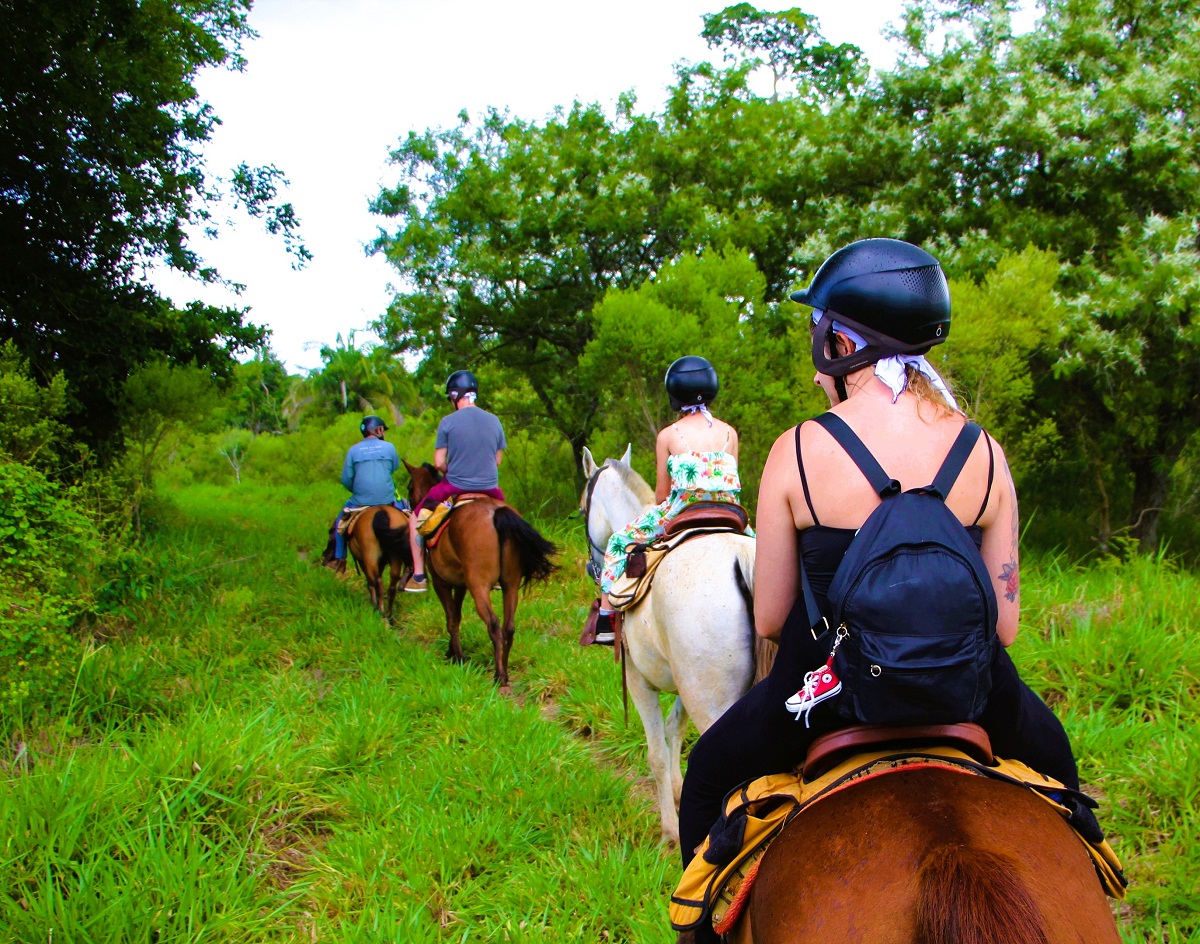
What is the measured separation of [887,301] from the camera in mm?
1759

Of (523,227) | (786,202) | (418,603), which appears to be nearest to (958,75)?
(786,202)

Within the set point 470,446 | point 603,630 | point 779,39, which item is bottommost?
point 603,630

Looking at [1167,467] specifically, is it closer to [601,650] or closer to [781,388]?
[781,388]

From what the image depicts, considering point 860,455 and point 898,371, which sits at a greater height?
point 898,371

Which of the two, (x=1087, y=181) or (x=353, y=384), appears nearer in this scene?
(x=1087, y=181)

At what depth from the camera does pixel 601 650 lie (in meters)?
6.61

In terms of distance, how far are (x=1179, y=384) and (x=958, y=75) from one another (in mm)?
4534

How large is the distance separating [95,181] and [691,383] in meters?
7.35

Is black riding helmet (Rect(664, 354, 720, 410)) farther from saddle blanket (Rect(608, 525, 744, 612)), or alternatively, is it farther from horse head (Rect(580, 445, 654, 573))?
horse head (Rect(580, 445, 654, 573))

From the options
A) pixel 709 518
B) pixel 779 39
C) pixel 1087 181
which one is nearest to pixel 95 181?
pixel 709 518

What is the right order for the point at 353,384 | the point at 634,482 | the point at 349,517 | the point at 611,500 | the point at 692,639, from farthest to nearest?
the point at 353,384 → the point at 349,517 → the point at 611,500 → the point at 634,482 → the point at 692,639

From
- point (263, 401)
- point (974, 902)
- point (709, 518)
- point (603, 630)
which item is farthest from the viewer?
point (263, 401)

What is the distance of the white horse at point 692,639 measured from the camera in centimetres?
309

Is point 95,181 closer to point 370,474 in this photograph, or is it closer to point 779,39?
point 370,474
